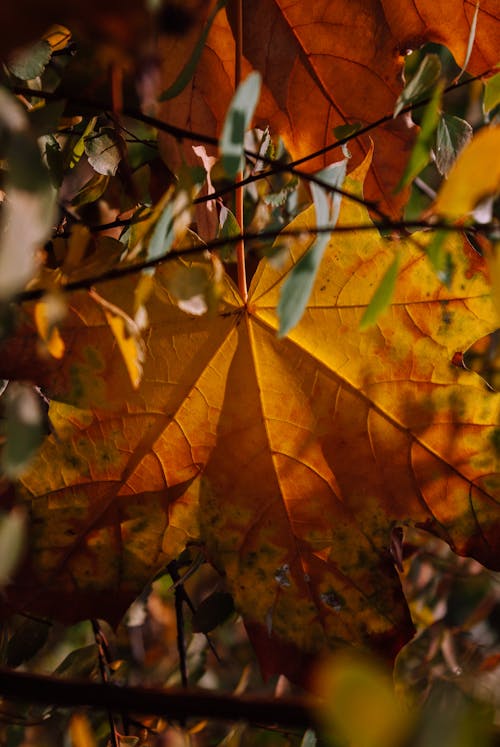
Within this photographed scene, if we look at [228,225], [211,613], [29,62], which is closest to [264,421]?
[228,225]

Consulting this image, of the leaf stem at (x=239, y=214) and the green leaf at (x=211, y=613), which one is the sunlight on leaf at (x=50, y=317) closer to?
the leaf stem at (x=239, y=214)

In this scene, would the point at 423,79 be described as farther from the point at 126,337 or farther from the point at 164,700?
the point at 164,700

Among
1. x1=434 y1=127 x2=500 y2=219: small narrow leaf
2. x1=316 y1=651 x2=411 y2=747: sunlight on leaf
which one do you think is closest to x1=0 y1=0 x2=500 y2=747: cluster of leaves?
x1=434 y1=127 x2=500 y2=219: small narrow leaf

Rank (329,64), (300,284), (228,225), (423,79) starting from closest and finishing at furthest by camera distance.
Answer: (300,284) → (423,79) → (228,225) → (329,64)

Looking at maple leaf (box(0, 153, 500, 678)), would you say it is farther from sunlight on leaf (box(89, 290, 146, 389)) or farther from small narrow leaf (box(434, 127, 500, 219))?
small narrow leaf (box(434, 127, 500, 219))

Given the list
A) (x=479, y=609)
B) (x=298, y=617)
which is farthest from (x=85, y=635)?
(x=298, y=617)

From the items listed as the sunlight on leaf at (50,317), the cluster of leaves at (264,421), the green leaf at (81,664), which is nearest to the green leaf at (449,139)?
the cluster of leaves at (264,421)
